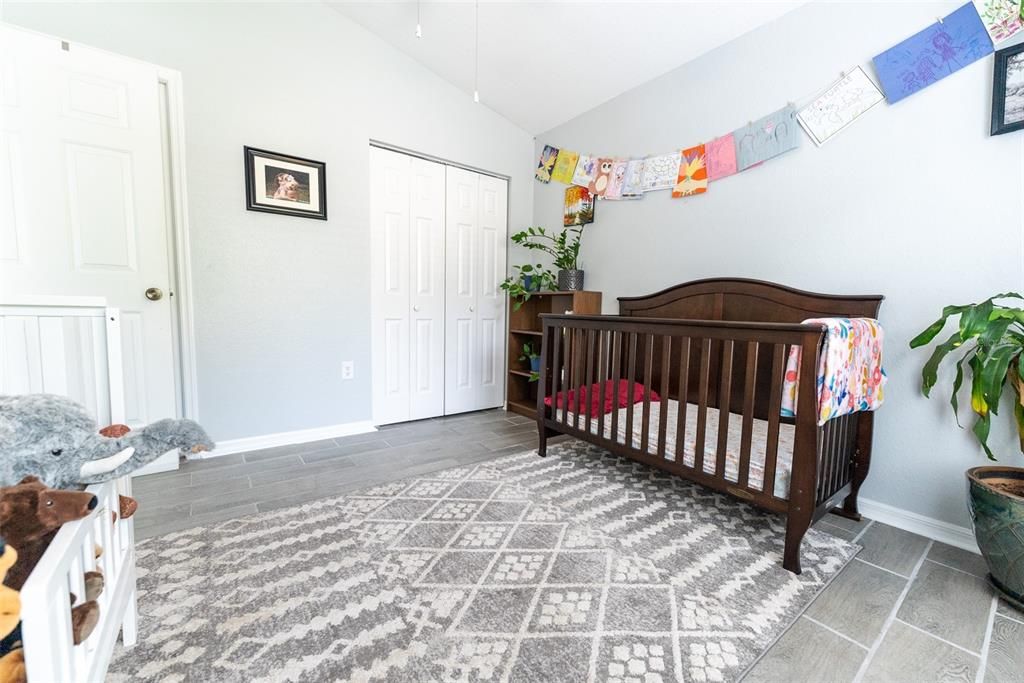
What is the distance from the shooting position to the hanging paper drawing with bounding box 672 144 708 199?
7.27ft

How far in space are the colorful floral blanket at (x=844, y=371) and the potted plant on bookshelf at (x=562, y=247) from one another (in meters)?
1.65

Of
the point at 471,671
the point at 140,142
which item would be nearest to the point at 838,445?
the point at 471,671

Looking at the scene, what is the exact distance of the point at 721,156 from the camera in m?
2.13

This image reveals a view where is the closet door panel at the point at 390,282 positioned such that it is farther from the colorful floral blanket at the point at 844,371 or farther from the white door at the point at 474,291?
the colorful floral blanket at the point at 844,371

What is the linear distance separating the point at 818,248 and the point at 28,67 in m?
3.43

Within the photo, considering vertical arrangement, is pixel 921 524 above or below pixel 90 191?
below

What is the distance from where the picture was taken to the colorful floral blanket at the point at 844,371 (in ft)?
4.06

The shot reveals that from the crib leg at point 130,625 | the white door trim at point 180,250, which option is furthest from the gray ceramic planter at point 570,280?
the crib leg at point 130,625

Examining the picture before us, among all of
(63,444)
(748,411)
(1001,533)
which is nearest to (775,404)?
(748,411)

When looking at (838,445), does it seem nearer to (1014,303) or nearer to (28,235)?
(1014,303)

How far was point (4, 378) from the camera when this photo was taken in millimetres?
1233

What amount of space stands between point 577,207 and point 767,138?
1255mm

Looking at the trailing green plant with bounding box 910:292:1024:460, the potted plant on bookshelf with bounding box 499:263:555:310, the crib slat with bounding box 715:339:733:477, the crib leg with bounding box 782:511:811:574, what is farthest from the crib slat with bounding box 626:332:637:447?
the potted plant on bookshelf with bounding box 499:263:555:310

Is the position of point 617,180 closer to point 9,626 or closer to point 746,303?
point 746,303
